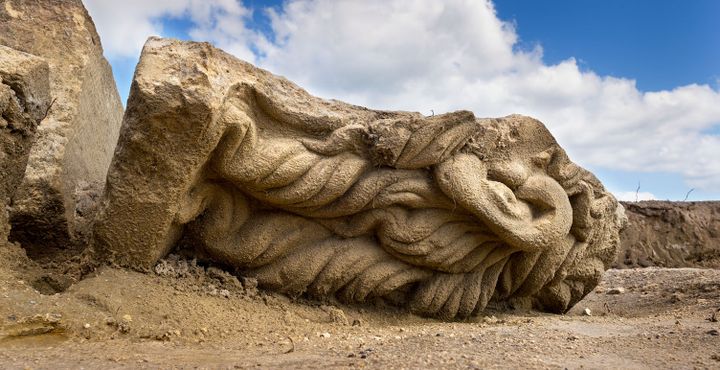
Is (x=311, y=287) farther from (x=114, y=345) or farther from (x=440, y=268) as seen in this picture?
(x=114, y=345)

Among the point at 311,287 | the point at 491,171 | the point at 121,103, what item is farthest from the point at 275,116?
the point at 121,103

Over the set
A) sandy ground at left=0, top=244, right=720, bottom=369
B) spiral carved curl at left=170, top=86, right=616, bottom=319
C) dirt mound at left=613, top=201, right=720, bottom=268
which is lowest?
sandy ground at left=0, top=244, right=720, bottom=369

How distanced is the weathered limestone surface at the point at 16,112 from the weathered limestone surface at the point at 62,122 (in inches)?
12.2

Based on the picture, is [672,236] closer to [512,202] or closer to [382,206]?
[512,202]

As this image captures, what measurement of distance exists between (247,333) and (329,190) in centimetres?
85

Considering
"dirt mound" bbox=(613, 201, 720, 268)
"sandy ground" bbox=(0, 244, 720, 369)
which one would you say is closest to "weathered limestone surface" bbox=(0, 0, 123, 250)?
"sandy ground" bbox=(0, 244, 720, 369)

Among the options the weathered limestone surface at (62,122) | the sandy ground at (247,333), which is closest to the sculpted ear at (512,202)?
the sandy ground at (247,333)

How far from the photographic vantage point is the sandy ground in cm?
218

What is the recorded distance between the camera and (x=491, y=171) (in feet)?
11.7

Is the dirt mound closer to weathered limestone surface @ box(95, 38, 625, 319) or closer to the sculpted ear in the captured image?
weathered limestone surface @ box(95, 38, 625, 319)

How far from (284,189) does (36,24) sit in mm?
1875

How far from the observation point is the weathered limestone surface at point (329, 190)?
2.78 metres

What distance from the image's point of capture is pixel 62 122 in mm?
3316

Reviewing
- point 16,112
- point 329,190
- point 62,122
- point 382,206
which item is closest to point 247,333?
point 329,190
